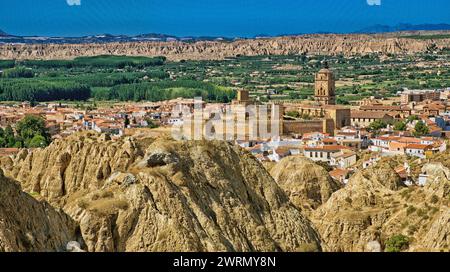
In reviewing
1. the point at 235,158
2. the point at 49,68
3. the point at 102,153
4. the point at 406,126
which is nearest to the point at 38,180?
the point at 102,153

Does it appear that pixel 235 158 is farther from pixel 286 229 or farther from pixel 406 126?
pixel 406 126

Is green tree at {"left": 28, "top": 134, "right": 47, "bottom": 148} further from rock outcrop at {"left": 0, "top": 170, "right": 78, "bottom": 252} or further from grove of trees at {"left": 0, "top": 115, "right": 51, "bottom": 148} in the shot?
rock outcrop at {"left": 0, "top": 170, "right": 78, "bottom": 252}

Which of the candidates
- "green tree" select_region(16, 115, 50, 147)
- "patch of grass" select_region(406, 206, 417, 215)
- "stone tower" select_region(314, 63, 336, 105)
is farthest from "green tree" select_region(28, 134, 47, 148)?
"patch of grass" select_region(406, 206, 417, 215)

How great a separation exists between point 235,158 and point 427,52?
450 feet

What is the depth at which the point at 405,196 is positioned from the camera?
698 inches

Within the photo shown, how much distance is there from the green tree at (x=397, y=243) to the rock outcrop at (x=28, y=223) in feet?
20.8

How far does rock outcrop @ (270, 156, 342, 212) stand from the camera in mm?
19619

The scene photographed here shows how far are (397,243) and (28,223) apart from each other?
23.8 feet

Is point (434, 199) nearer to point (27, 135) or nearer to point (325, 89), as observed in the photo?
point (27, 135)

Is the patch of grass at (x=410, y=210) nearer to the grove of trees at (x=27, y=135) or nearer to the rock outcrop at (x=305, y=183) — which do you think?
the rock outcrop at (x=305, y=183)

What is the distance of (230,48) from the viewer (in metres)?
167

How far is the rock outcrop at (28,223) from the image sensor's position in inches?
358

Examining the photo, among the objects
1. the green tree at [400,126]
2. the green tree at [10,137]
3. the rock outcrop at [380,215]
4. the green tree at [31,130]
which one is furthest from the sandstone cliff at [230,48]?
the rock outcrop at [380,215]

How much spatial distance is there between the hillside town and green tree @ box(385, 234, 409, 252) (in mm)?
9125
